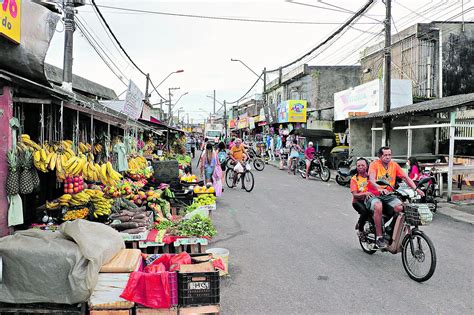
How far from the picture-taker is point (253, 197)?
12.4m

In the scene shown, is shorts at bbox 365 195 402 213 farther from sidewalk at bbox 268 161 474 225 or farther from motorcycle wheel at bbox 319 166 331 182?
motorcycle wheel at bbox 319 166 331 182

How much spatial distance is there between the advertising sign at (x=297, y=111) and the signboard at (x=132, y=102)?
17.6 m

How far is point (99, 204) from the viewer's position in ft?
20.7

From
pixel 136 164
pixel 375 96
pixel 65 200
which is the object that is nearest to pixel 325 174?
pixel 375 96

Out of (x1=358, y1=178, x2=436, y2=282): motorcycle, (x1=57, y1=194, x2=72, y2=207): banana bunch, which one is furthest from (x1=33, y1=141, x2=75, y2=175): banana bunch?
(x1=358, y1=178, x2=436, y2=282): motorcycle

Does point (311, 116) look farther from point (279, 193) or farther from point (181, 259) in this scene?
point (181, 259)

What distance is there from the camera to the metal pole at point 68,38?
30.6 feet

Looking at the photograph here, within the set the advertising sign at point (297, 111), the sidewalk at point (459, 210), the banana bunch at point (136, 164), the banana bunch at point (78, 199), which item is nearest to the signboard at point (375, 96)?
the advertising sign at point (297, 111)

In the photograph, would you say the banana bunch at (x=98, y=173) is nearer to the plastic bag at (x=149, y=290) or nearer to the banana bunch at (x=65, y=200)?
the banana bunch at (x=65, y=200)

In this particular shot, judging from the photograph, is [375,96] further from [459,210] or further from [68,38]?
[68,38]

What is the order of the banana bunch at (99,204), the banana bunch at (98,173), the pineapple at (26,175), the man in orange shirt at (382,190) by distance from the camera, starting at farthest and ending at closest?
the banana bunch at (99,204)
the banana bunch at (98,173)
the man in orange shirt at (382,190)
the pineapple at (26,175)

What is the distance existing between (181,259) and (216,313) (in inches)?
32.2

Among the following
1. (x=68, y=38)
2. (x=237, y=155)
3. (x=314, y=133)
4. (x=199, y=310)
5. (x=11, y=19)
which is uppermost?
(x=68, y=38)

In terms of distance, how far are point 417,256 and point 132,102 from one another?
282 inches
